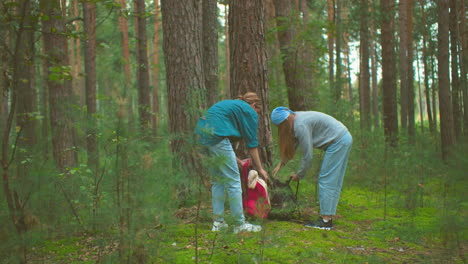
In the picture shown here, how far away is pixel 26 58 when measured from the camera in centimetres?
374

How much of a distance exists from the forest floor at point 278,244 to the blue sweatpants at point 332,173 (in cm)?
34

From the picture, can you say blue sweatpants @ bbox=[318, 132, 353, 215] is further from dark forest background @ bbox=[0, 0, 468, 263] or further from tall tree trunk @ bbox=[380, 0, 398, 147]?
tall tree trunk @ bbox=[380, 0, 398, 147]

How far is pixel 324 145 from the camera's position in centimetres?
520

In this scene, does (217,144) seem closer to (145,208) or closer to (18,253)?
(145,208)

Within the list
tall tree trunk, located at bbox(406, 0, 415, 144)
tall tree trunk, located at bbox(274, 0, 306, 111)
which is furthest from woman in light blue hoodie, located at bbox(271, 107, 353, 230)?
tall tree trunk, located at bbox(406, 0, 415, 144)

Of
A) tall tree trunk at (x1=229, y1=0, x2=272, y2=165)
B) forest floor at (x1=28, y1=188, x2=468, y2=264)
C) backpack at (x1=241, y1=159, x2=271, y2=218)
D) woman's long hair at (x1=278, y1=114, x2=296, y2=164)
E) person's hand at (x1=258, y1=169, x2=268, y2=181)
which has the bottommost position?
forest floor at (x1=28, y1=188, x2=468, y2=264)

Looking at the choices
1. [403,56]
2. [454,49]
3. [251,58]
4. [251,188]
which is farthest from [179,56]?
[403,56]

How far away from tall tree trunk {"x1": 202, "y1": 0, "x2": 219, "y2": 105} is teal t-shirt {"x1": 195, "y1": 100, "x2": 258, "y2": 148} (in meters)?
5.04

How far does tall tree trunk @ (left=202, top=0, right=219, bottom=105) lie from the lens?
970 cm

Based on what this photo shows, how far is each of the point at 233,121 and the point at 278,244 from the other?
139cm

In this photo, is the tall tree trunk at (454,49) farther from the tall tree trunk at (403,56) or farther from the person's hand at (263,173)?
the person's hand at (263,173)

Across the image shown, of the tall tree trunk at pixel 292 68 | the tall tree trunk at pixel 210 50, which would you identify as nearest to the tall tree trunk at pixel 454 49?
the tall tree trunk at pixel 292 68

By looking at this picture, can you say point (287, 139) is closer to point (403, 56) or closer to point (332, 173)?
point (332, 173)

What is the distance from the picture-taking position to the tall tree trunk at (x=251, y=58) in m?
5.77
